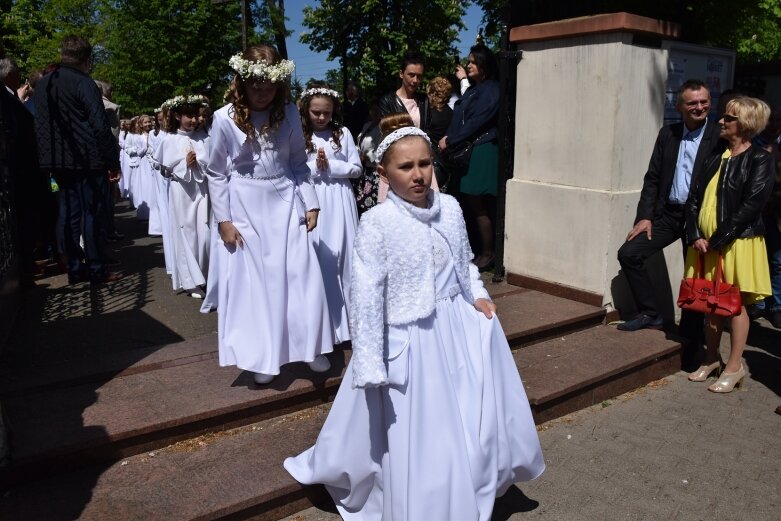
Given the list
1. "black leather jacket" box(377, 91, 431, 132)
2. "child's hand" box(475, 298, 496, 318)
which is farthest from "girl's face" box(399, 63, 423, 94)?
"child's hand" box(475, 298, 496, 318)

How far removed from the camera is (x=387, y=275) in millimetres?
3230

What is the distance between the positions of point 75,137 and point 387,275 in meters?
5.32

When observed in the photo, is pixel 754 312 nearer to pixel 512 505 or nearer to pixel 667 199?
pixel 667 199

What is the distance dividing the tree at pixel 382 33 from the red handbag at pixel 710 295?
19.7 metres

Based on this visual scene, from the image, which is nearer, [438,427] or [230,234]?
[438,427]

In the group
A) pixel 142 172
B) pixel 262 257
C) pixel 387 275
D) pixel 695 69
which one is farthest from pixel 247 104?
pixel 142 172

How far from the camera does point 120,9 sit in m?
32.7

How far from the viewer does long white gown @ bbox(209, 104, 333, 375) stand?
4531 mm

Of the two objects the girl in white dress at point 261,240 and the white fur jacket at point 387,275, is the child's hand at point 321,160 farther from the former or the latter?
the white fur jacket at point 387,275

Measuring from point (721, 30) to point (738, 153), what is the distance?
2.91 m

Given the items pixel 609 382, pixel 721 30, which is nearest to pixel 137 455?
pixel 609 382

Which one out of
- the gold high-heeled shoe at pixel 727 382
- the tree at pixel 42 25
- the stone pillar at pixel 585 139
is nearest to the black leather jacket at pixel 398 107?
the stone pillar at pixel 585 139

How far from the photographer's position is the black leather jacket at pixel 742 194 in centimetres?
503

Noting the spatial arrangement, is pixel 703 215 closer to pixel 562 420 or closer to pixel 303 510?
pixel 562 420
